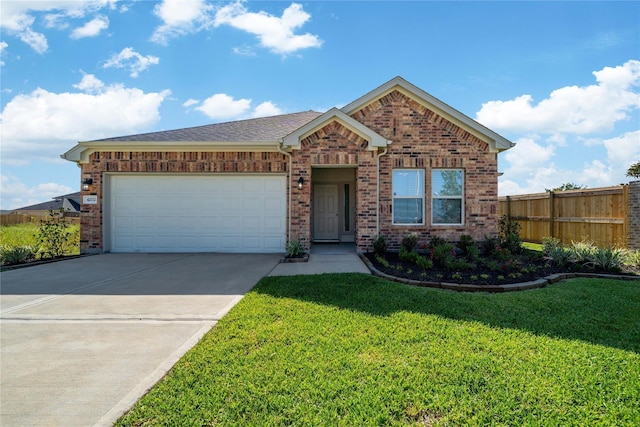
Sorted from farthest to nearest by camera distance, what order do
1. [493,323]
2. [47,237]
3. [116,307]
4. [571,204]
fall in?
1. [571,204]
2. [47,237]
3. [116,307]
4. [493,323]

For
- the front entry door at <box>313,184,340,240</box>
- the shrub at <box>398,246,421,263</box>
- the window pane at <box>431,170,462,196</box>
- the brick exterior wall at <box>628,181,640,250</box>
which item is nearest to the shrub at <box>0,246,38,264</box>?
the front entry door at <box>313,184,340,240</box>

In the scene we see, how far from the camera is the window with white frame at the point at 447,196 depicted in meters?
10.6

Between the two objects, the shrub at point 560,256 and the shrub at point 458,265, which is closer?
the shrub at point 458,265

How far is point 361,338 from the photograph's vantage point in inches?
154

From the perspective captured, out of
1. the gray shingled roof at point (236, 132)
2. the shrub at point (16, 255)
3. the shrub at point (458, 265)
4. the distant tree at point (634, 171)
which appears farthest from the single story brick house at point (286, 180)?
the distant tree at point (634, 171)

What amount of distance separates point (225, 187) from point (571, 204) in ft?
39.1

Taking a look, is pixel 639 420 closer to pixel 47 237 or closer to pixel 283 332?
pixel 283 332

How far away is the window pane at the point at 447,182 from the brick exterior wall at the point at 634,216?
4.79m

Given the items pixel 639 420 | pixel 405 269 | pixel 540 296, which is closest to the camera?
pixel 639 420

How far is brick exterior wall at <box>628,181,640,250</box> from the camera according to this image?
9.95m

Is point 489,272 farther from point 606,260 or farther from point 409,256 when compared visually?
point 606,260

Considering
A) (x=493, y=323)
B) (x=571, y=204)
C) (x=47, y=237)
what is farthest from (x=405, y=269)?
(x=47, y=237)

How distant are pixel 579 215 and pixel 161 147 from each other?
14.0 metres

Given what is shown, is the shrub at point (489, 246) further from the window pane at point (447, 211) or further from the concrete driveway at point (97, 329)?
the concrete driveway at point (97, 329)
